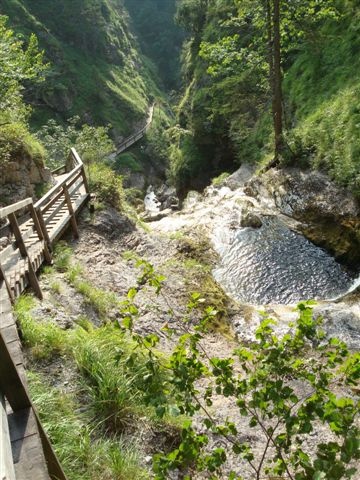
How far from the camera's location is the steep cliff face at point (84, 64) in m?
58.1

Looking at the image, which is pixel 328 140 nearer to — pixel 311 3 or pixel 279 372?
pixel 311 3

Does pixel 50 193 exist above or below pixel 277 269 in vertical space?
above

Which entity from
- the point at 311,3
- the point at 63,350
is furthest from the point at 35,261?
the point at 311,3

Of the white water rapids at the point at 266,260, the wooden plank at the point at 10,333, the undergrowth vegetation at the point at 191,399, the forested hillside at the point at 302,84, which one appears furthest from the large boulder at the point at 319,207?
the wooden plank at the point at 10,333

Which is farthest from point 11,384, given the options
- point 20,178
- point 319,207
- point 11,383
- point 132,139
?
point 132,139

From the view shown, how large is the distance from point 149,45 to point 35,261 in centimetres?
11929

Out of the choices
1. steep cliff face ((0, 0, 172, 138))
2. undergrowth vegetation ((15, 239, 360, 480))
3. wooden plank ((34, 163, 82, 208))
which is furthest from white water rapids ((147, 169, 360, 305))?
steep cliff face ((0, 0, 172, 138))

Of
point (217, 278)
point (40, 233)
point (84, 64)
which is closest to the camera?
point (40, 233)

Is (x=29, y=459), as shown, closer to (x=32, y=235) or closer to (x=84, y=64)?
(x=32, y=235)

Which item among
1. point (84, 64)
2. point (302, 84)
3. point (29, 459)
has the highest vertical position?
point (84, 64)

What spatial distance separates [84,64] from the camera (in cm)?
6950

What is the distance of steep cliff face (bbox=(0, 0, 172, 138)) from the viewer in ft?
190

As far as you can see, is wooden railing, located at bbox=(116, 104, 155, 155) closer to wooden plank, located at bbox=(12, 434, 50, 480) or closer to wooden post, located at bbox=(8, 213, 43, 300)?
wooden post, located at bbox=(8, 213, 43, 300)

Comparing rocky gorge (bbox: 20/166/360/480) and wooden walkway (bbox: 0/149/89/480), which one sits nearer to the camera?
wooden walkway (bbox: 0/149/89/480)
